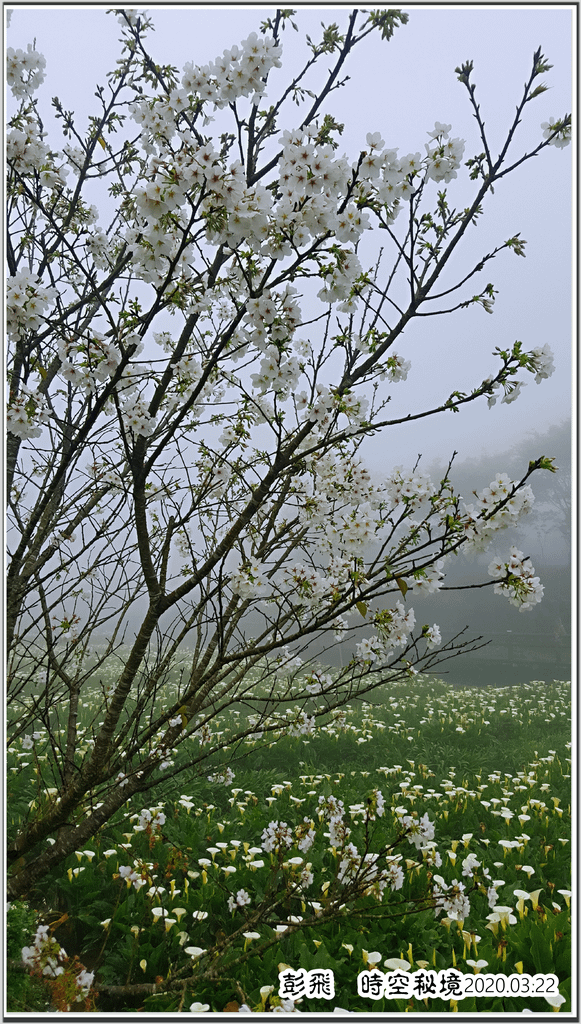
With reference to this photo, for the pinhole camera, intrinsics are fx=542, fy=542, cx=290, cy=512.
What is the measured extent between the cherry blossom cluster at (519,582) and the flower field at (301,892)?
1251mm

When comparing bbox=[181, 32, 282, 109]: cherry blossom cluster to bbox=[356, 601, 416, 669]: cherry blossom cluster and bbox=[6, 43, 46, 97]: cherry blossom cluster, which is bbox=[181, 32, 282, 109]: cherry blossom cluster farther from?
bbox=[356, 601, 416, 669]: cherry blossom cluster

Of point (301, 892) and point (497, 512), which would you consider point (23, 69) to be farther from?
point (301, 892)

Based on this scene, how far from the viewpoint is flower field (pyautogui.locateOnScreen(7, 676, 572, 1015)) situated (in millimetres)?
2375

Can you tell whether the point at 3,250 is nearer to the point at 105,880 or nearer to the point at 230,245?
the point at 230,245

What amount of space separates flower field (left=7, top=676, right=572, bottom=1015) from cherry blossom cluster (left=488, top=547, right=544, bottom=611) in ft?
4.11

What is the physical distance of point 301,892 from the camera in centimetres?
321

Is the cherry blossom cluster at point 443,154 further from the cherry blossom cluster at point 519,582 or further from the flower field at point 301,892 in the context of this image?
the flower field at point 301,892

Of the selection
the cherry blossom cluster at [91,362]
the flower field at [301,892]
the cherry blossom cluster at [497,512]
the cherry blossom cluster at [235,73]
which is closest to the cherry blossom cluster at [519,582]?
the cherry blossom cluster at [497,512]

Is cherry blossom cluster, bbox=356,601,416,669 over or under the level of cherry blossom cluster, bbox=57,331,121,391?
under

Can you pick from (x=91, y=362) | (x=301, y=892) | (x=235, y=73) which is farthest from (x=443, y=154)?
(x=301, y=892)

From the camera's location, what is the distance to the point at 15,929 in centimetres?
216

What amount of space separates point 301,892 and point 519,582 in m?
2.41

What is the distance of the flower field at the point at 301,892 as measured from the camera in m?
2.38

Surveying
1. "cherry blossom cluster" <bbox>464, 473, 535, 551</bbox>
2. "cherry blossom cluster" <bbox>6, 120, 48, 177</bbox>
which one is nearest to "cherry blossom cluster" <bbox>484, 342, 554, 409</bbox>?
"cherry blossom cluster" <bbox>464, 473, 535, 551</bbox>
